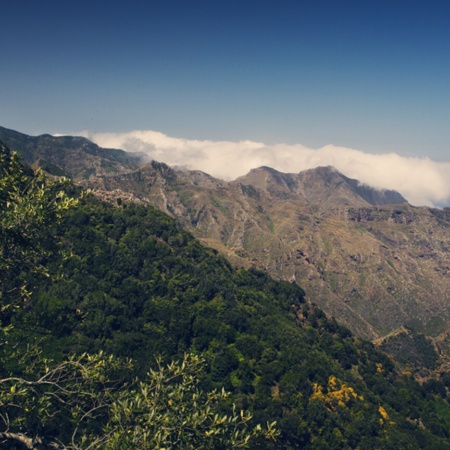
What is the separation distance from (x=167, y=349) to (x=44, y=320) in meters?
104

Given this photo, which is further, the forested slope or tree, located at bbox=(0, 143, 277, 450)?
the forested slope

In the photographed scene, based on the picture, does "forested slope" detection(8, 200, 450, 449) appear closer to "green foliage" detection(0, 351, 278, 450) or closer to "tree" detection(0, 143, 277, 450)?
"tree" detection(0, 143, 277, 450)

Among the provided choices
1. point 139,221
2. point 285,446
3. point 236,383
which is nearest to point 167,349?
point 236,383

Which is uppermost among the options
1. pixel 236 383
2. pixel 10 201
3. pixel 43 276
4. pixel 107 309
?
pixel 10 201

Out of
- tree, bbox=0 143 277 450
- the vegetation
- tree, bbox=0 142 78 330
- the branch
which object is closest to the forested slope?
the vegetation

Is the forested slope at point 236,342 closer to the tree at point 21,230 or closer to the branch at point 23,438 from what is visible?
the tree at point 21,230

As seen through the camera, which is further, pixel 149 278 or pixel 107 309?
pixel 149 278

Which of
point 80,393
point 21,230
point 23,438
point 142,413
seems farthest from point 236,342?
point 142,413

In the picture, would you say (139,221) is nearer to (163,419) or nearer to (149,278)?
(149,278)

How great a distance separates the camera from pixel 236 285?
641 ft

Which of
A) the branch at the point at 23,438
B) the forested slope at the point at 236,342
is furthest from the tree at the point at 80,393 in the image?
the forested slope at the point at 236,342

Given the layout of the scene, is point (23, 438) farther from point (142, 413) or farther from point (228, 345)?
point (228, 345)

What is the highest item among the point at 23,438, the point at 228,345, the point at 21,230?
the point at 21,230

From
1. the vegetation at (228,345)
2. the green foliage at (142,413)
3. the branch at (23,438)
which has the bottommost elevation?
the vegetation at (228,345)
